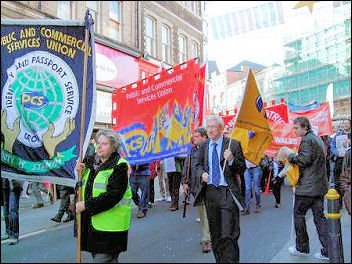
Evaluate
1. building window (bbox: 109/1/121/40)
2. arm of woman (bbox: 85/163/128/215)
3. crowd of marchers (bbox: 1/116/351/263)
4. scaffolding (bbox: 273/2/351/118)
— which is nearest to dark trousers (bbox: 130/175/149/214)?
crowd of marchers (bbox: 1/116/351/263)

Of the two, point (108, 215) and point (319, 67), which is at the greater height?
point (319, 67)

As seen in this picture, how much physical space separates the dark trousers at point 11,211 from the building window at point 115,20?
11.3 meters

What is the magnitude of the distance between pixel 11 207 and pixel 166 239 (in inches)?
88.4

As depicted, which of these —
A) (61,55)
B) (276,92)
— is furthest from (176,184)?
(276,92)

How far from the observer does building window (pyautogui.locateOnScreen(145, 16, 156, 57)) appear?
17438 mm

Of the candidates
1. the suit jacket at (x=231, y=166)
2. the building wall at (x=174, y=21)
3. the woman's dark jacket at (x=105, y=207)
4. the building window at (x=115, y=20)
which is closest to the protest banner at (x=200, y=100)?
the suit jacket at (x=231, y=166)

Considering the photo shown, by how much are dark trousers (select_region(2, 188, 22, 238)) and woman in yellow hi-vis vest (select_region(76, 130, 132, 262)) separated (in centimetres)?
252

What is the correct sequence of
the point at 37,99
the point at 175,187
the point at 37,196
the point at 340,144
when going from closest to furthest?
1. the point at 37,99
2. the point at 340,144
3. the point at 37,196
4. the point at 175,187

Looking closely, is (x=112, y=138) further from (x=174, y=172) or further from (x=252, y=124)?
(x=174, y=172)

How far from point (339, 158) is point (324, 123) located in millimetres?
3336

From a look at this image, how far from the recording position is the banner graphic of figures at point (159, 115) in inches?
233

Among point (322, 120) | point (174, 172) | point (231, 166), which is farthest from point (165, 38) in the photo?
point (231, 166)

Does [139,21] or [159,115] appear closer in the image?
[159,115]

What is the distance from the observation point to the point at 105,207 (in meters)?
3.04
